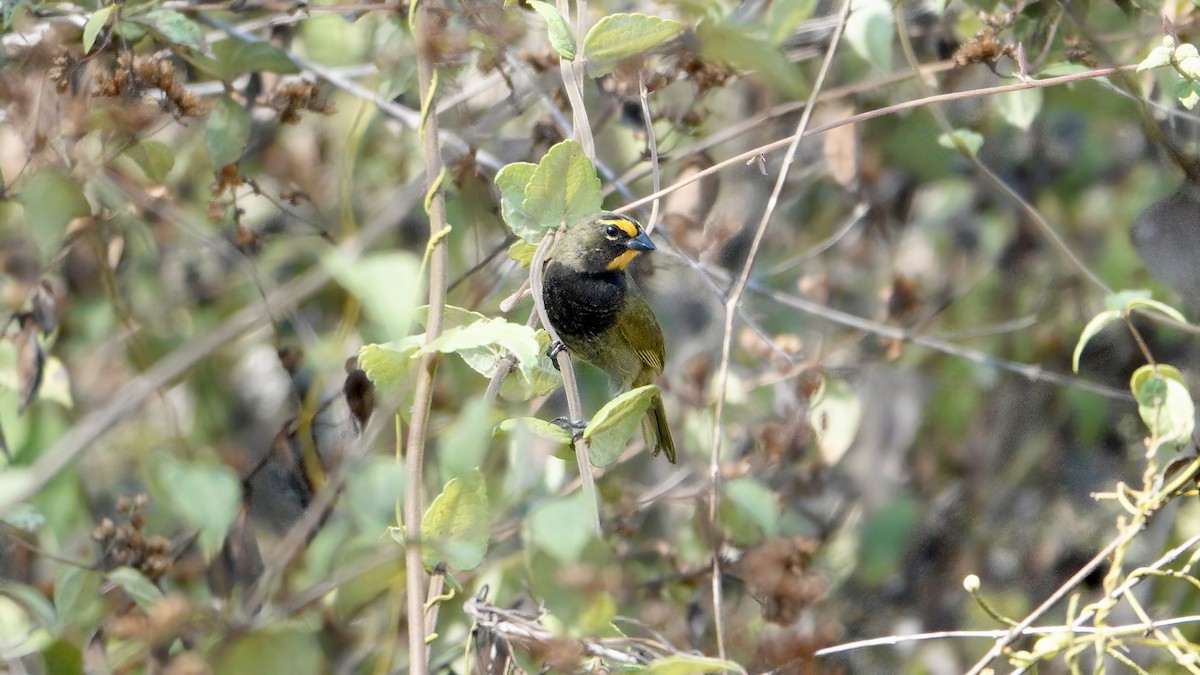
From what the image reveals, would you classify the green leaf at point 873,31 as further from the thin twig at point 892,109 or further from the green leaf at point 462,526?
the green leaf at point 462,526

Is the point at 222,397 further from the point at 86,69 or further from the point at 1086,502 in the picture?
the point at 1086,502

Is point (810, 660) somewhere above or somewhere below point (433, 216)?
below

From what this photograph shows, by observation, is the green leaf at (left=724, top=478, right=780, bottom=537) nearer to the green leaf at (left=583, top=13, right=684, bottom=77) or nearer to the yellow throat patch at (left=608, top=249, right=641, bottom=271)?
the yellow throat patch at (left=608, top=249, right=641, bottom=271)

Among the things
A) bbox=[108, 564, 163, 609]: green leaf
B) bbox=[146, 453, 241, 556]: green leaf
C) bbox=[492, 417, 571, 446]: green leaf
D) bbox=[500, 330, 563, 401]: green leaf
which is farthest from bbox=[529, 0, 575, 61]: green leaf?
bbox=[108, 564, 163, 609]: green leaf

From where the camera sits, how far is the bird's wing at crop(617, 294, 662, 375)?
3.72 metres

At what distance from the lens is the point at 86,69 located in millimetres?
3045

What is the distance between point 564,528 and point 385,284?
1.94ft

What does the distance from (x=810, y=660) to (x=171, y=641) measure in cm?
131

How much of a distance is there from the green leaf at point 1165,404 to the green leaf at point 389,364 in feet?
4.79

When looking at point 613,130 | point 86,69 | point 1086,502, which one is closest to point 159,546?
point 86,69

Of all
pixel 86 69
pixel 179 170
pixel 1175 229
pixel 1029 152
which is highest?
pixel 86 69

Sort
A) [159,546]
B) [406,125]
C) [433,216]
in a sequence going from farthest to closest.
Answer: [406,125] → [159,546] → [433,216]

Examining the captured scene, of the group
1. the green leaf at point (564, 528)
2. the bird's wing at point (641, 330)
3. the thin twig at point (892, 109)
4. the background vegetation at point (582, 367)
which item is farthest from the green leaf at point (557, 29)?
the bird's wing at point (641, 330)

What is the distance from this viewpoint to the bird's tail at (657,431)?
12.5ft
